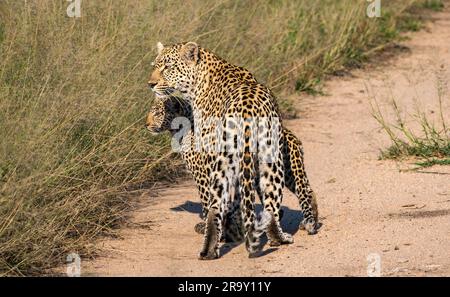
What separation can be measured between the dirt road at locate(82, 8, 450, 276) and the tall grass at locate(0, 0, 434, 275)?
31 centimetres

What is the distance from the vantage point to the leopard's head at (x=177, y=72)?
28.1ft

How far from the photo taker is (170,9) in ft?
34.9

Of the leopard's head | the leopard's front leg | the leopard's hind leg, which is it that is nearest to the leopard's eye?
the leopard's head

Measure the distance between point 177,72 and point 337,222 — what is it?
1.59 meters

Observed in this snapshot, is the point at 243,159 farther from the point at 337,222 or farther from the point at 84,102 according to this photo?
the point at 84,102

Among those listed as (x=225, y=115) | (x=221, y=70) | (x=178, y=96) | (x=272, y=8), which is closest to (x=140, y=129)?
(x=178, y=96)

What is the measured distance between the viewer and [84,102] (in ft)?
28.6

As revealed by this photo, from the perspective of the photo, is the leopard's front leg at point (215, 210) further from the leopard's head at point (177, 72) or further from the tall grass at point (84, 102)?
the leopard's head at point (177, 72)

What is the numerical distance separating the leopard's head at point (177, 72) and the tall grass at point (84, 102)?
498mm

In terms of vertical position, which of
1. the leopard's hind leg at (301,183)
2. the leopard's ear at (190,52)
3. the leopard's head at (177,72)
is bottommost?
the leopard's hind leg at (301,183)

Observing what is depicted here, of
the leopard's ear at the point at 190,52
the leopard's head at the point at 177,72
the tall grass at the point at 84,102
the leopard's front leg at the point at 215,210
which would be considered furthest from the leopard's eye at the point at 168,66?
the leopard's front leg at the point at 215,210

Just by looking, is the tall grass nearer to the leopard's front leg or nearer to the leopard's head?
the leopard's head

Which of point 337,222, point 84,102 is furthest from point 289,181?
point 84,102

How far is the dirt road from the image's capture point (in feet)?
24.5
